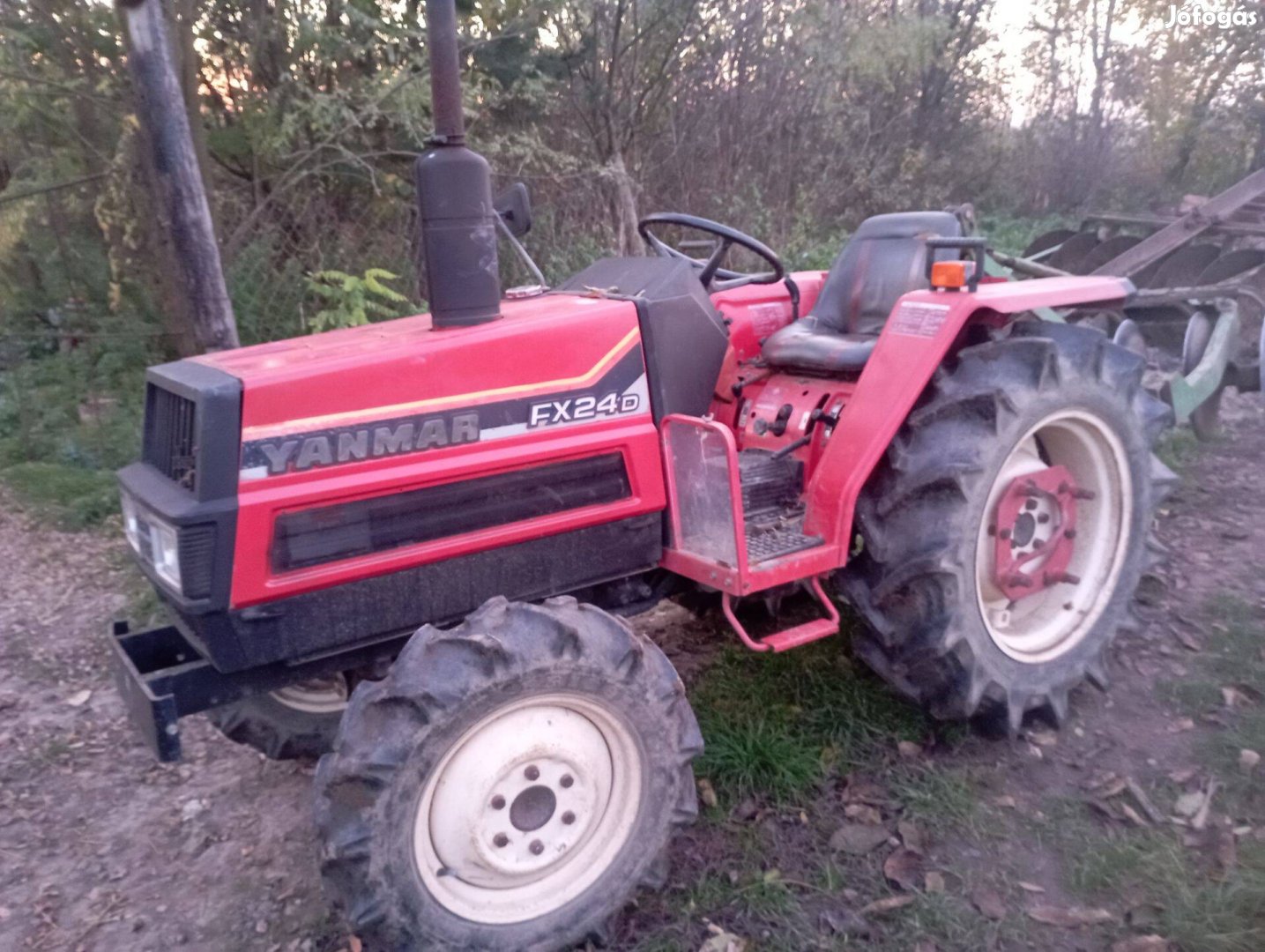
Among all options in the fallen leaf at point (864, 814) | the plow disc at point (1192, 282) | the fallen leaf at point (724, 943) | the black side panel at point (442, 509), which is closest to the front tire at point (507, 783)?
the fallen leaf at point (724, 943)

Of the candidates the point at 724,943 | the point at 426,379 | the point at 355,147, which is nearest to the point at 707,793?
the point at 724,943

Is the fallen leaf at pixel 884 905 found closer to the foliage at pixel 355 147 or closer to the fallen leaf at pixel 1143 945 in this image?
the fallen leaf at pixel 1143 945

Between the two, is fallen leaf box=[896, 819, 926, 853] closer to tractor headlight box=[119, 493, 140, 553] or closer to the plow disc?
tractor headlight box=[119, 493, 140, 553]

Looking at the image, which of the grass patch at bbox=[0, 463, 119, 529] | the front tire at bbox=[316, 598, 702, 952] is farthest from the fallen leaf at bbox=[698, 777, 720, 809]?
the grass patch at bbox=[0, 463, 119, 529]

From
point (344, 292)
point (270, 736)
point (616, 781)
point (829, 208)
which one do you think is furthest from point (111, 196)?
point (829, 208)

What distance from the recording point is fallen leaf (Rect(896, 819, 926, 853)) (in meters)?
2.68

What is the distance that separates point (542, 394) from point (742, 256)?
242 inches

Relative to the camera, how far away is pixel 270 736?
9.78ft

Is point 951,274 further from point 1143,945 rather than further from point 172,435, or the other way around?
point 172,435

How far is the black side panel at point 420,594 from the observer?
2.27 m

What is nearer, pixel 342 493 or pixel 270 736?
pixel 342 493

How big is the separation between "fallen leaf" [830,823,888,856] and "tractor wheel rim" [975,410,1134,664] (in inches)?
29.5

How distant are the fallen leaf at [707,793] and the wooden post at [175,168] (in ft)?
11.2

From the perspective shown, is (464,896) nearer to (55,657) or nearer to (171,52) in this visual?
(55,657)
